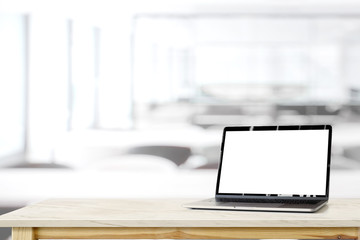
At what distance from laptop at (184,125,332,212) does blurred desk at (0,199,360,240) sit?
0.13 m

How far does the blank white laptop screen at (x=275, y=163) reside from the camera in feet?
5.60

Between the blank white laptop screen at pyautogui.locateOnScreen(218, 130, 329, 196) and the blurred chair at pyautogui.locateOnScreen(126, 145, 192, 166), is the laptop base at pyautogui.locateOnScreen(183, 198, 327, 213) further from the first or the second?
the blurred chair at pyautogui.locateOnScreen(126, 145, 192, 166)

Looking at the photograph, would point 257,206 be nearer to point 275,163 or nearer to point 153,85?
point 275,163

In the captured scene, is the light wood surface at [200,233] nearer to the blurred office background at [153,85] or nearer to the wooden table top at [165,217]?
the wooden table top at [165,217]

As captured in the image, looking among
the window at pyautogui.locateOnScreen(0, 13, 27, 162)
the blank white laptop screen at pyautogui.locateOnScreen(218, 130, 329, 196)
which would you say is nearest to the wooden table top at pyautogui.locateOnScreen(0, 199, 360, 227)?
the blank white laptop screen at pyautogui.locateOnScreen(218, 130, 329, 196)

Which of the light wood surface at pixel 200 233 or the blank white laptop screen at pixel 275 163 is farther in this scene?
the blank white laptop screen at pixel 275 163

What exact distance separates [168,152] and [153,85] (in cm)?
41

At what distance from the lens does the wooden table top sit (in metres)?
1.44

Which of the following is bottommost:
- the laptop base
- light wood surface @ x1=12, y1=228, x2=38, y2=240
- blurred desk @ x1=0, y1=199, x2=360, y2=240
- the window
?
light wood surface @ x1=12, y1=228, x2=38, y2=240

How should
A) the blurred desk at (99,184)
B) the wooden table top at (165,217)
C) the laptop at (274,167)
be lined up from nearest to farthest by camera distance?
1. the wooden table top at (165,217)
2. the laptop at (274,167)
3. the blurred desk at (99,184)

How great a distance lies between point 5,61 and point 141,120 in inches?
34.8

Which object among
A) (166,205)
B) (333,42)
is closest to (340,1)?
(333,42)

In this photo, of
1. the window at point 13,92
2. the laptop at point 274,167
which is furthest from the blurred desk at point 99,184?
the laptop at point 274,167

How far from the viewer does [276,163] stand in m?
1.75
